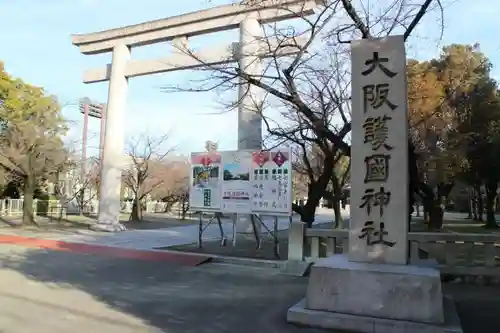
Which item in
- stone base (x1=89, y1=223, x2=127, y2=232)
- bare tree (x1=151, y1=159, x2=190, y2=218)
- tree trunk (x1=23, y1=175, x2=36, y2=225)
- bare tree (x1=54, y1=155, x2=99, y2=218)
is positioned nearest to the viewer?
stone base (x1=89, y1=223, x2=127, y2=232)

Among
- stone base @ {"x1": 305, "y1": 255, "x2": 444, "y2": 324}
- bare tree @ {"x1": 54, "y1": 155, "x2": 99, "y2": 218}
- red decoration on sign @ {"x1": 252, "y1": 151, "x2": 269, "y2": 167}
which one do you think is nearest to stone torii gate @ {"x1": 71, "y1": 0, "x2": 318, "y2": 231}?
red decoration on sign @ {"x1": 252, "y1": 151, "x2": 269, "y2": 167}

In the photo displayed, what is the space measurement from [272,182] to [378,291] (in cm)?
734

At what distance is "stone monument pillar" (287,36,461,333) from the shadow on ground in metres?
0.68

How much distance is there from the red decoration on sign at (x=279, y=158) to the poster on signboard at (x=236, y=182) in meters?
0.85

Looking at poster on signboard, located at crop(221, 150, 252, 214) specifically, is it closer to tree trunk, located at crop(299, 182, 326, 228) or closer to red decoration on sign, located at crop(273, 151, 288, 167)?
red decoration on sign, located at crop(273, 151, 288, 167)

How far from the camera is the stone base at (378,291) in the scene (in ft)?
17.1

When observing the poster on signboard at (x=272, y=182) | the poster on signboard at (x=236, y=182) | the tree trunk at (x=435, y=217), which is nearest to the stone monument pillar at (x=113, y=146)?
the poster on signboard at (x=236, y=182)

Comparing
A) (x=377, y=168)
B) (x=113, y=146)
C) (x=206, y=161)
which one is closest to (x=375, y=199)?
(x=377, y=168)

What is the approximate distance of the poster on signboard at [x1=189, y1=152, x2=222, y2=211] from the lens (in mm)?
13703

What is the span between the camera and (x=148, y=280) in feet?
29.4

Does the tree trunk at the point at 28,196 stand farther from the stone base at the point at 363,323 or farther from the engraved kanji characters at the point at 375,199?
the engraved kanji characters at the point at 375,199

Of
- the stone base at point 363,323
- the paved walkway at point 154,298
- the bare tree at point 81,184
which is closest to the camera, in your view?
the stone base at point 363,323

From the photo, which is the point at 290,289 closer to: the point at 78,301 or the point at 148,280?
the point at 148,280

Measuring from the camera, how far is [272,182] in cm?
1263
